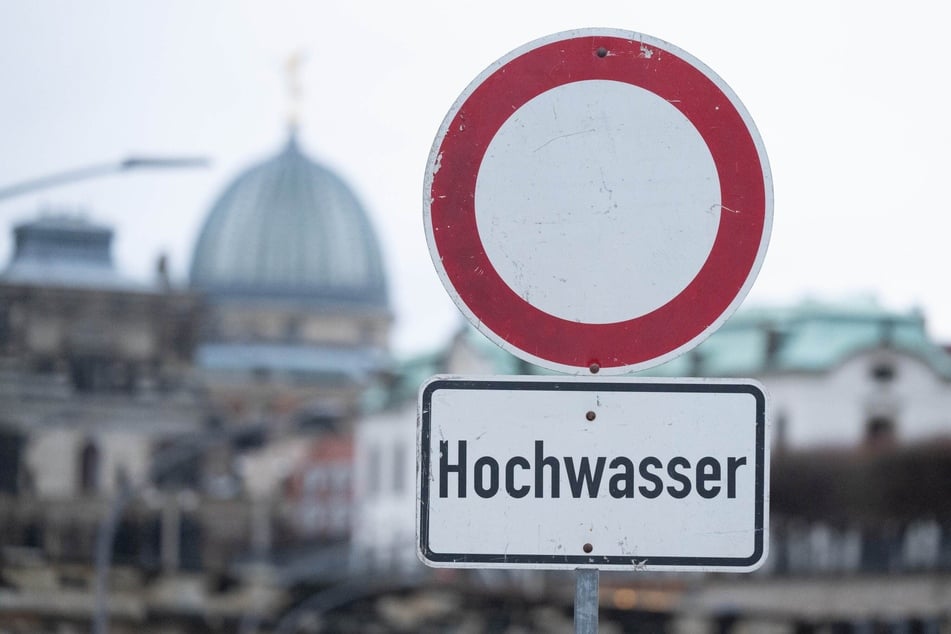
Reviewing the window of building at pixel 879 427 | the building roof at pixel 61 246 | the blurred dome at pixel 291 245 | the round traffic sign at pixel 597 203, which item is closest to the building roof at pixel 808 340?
the window of building at pixel 879 427

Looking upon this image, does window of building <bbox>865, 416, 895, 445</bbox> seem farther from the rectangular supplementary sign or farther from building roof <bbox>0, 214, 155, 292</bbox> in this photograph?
the rectangular supplementary sign

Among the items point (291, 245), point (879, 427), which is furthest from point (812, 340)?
point (291, 245)

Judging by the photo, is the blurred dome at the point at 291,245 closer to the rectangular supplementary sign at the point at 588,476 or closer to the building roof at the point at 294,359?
the building roof at the point at 294,359

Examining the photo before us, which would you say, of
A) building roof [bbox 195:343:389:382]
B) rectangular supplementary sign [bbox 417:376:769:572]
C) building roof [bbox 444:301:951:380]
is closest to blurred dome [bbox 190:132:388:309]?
building roof [bbox 195:343:389:382]

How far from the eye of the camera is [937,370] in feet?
311

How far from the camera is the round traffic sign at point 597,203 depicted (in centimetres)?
485

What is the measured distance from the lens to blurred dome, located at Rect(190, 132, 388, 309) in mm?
151250

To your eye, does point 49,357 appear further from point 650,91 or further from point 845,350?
point 650,91

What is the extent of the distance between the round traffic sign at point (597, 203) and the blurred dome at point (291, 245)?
14475 cm

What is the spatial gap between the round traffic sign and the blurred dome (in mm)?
144747

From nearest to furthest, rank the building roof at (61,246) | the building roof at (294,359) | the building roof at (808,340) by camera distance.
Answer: the building roof at (808,340), the building roof at (61,246), the building roof at (294,359)

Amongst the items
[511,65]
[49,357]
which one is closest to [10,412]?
[49,357]

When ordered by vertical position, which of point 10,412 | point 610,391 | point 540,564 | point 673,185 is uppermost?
point 673,185

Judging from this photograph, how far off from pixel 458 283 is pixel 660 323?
1.18 feet
